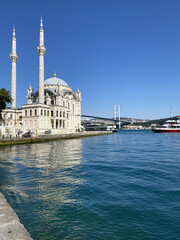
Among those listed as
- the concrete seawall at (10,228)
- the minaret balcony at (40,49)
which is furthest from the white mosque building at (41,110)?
the concrete seawall at (10,228)

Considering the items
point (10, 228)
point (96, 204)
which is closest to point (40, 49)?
point (96, 204)

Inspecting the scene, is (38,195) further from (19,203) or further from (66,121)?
(66,121)

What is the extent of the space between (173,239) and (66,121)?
5692cm

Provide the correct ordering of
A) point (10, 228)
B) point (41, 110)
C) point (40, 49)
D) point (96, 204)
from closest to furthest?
point (10, 228) → point (96, 204) → point (40, 49) → point (41, 110)

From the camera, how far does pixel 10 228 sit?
3824 millimetres

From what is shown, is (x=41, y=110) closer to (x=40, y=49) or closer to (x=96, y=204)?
(x=40, y=49)

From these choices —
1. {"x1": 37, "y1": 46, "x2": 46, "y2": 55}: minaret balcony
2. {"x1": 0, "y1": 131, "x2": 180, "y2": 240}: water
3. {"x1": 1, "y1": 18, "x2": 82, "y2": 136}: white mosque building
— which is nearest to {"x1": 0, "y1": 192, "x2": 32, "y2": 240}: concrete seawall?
{"x1": 0, "y1": 131, "x2": 180, "y2": 240}: water

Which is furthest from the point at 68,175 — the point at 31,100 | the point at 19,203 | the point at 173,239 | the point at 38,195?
A: the point at 31,100

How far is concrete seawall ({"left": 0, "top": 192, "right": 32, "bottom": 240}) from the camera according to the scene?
3.53 metres

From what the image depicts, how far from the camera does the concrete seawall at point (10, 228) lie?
3531 mm

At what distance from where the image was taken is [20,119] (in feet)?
186

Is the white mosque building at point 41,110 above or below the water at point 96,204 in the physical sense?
above

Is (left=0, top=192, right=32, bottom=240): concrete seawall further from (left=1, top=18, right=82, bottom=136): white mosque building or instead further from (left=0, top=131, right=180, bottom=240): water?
(left=1, top=18, right=82, bottom=136): white mosque building

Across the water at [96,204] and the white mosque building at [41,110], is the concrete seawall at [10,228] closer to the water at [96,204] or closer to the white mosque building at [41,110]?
the water at [96,204]
